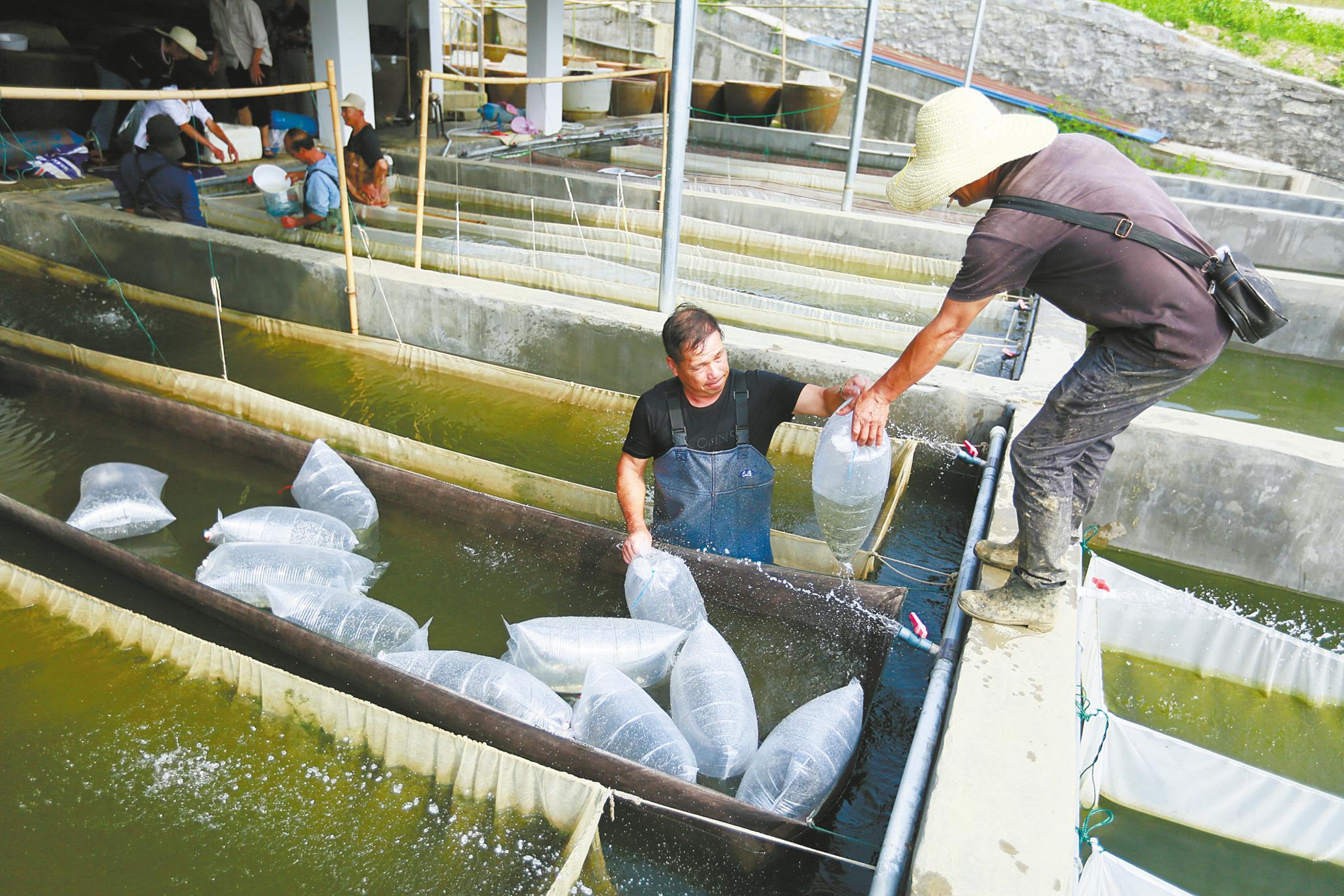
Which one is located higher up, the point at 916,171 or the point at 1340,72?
the point at 1340,72

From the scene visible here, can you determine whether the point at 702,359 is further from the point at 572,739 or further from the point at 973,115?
the point at 572,739

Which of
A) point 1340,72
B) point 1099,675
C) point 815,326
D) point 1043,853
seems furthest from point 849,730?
point 1340,72

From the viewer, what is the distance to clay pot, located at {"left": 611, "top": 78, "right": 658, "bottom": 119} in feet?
57.6

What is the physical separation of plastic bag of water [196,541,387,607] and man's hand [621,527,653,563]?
132 cm

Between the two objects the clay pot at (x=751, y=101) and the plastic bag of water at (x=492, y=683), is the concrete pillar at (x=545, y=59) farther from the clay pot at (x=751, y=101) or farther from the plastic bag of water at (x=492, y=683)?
the plastic bag of water at (x=492, y=683)

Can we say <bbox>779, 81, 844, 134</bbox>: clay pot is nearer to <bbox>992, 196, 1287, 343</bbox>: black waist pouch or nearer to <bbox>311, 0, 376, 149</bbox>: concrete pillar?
<bbox>311, 0, 376, 149</bbox>: concrete pillar

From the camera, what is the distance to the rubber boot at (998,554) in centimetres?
316

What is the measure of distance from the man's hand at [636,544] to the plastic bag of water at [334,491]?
1.67m

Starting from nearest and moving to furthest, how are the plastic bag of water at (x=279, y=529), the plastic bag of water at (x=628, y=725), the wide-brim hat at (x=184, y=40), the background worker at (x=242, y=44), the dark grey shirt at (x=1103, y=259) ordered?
the dark grey shirt at (x=1103, y=259) < the plastic bag of water at (x=628, y=725) < the plastic bag of water at (x=279, y=529) < the wide-brim hat at (x=184, y=40) < the background worker at (x=242, y=44)

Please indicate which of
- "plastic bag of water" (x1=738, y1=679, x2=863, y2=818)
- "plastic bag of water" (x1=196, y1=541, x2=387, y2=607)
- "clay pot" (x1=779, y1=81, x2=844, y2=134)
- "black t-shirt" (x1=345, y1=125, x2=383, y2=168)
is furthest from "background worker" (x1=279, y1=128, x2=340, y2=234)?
"clay pot" (x1=779, y1=81, x2=844, y2=134)

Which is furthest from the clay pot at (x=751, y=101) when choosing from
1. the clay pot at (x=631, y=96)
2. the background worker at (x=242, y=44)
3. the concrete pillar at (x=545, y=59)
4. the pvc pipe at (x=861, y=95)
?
the background worker at (x=242, y=44)

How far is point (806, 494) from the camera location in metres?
4.86

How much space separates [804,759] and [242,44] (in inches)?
524

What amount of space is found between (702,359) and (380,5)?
14446mm
